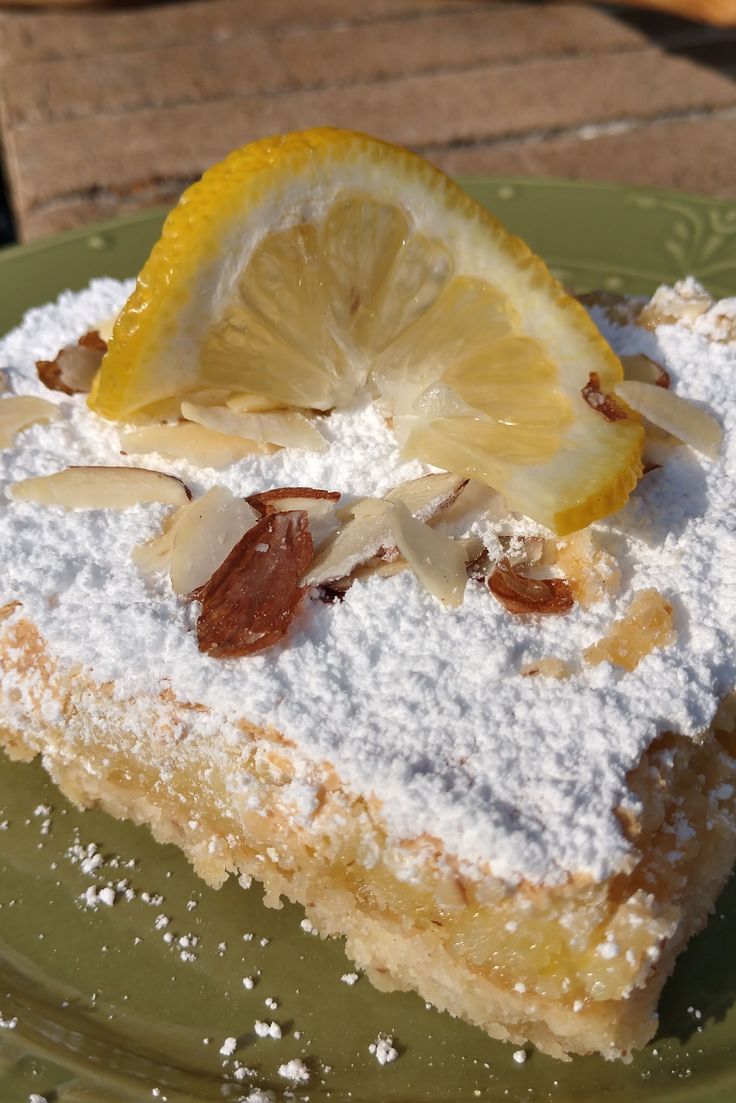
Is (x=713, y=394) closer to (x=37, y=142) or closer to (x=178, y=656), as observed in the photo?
(x=178, y=656)

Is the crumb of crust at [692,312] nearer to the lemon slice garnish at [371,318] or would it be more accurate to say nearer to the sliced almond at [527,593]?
the lemon slice garnish at [371,318]

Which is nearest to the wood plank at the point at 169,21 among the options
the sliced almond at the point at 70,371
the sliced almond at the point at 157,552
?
the sliced almond at the point at 70,371

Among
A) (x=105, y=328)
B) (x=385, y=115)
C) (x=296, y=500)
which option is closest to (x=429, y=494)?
(x=296, y=500)

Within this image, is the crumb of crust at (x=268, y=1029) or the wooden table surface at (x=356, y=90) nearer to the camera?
the crumb of crust at (x=268, y=1029)

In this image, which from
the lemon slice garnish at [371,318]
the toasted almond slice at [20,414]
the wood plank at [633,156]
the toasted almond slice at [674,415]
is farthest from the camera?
the wood plank at [633,156]

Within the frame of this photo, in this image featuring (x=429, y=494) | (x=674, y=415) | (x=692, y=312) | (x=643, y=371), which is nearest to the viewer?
(x=429, y=494)

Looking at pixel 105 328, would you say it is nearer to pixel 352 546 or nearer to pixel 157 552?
pixel 157 552

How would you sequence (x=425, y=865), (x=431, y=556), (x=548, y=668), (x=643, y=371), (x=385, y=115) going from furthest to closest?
(x=385, y=115)
(x=643, y=371)
(x=431, y=556)
(x=548, y=668)
(x=425, y=865)
